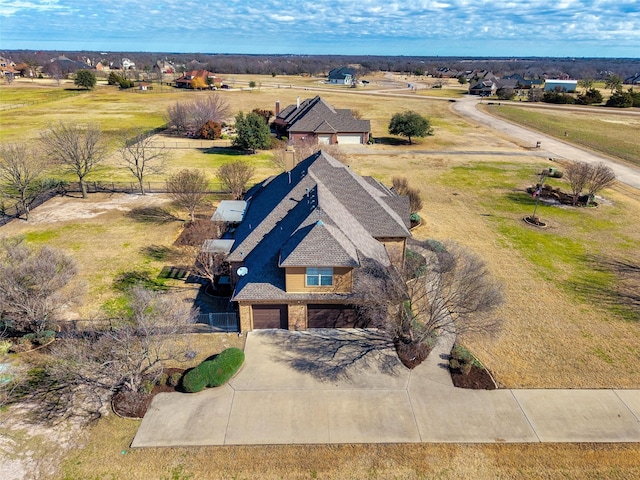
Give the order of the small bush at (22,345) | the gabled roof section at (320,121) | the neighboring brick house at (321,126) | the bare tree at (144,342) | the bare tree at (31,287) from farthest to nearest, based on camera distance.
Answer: the gabled roof section at (320,121)
the neighboring brick house at (321,126)
the small bush at (22,345)
the bare tree at (31,287)
the bare tree at (144,342)

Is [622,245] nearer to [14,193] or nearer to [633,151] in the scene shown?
[633,151]

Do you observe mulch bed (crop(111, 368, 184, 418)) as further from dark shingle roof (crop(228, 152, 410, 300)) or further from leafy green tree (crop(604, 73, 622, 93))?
leafy green tree (crop(604, 73, 622, 93))

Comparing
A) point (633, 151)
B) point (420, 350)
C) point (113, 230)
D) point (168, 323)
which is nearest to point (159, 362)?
point (168, 323)

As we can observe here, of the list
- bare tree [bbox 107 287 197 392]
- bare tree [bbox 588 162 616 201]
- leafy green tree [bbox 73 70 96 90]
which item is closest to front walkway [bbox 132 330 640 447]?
bare tree [bbox 107 287 197 392]

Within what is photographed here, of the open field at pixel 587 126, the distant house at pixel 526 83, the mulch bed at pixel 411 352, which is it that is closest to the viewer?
the mulch bed at pixel 411 352

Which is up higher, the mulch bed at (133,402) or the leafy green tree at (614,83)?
the leafy green tree at (614,83)

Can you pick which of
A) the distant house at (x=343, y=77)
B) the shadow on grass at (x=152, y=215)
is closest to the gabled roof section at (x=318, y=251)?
the shadow on grass at (x=152, y=215)

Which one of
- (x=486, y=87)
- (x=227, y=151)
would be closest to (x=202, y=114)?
(x=227, y=151)

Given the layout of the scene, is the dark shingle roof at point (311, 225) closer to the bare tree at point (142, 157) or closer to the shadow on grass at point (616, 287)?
the shadow on grass at point (616, 287)

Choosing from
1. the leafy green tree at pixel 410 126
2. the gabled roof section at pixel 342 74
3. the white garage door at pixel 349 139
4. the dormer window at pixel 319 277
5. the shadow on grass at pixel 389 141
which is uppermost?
the gabled roof section at pixel 342 74
